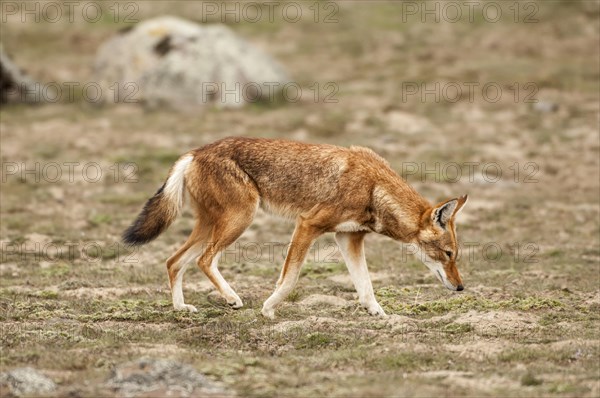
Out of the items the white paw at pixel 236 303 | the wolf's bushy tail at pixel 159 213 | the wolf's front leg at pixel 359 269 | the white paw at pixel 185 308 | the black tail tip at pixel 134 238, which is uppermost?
the wolf's bushy tail at pixel 159 213

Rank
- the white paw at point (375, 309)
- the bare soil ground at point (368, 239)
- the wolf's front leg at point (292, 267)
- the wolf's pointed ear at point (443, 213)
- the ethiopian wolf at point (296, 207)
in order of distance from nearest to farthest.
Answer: the bare soil ground at point (368, 239), the wolf's pointed ear at point (443, 213), the wolf's front leg at point (292, 267), the ethiopian wolf at point (296, 207), the white paw at point (375, 309)

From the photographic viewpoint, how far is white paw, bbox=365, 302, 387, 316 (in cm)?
1061

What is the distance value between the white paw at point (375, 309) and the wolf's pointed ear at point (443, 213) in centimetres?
113

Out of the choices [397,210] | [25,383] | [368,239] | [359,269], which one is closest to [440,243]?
[397,210]

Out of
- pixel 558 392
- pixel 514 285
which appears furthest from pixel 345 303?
pixel 558 392

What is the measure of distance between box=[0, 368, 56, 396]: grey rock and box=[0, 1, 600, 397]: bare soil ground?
215 millimetres

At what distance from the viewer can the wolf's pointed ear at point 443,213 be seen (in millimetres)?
10109

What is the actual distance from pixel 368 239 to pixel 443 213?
530 cm

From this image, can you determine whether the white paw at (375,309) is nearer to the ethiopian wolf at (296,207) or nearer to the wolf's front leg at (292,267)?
the ethiopian wolf at (296,207)

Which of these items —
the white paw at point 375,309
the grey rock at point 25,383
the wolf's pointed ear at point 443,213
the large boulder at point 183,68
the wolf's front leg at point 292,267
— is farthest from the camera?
the large boulder at point 183,68

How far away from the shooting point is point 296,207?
10.8 m

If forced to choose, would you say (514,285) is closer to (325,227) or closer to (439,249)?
(439,249)

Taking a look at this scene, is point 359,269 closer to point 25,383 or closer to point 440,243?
point 440,243

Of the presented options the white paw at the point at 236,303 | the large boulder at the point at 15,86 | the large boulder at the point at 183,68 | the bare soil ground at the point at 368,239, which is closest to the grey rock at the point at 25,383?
the bare soil ground at the point at 368,239
